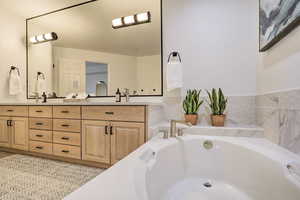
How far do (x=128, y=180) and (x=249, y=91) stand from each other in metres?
1.77

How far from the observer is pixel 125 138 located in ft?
5.66

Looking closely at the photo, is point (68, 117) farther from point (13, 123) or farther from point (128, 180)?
point (128, 180)

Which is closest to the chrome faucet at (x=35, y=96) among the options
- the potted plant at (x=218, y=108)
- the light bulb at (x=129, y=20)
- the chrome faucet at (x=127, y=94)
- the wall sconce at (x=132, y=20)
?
the chrome faucet at (x=127, y=94)

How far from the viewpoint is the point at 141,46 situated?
2.22m

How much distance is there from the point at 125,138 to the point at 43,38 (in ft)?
8.07

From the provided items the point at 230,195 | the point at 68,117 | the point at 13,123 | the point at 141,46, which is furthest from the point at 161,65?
the point at 13,123

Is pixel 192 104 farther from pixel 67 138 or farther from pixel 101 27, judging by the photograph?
pixel 101 27

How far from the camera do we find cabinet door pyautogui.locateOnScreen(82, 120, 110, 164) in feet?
5.90

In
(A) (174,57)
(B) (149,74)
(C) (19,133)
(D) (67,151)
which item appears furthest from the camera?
(C) (19,133)

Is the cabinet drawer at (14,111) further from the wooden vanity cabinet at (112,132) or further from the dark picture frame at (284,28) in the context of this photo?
the dark picture frame at (284,28)

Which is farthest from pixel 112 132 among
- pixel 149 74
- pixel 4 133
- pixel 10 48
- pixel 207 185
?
pixel 10 48

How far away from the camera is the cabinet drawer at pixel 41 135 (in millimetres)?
2087

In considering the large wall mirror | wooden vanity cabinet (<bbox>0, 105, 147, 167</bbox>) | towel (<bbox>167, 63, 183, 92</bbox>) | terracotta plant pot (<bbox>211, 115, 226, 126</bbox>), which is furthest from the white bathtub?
the large wall mirror

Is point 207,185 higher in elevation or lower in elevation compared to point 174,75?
lower
